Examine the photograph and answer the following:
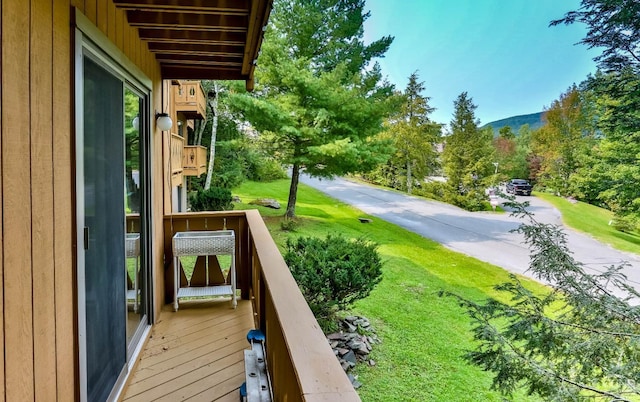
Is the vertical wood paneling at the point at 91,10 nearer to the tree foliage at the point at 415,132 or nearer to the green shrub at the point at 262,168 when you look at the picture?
the green shrub at the point at 262,168

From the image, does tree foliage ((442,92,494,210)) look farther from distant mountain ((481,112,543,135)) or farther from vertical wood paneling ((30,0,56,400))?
vertical wood paneling ((30,0,56,400))

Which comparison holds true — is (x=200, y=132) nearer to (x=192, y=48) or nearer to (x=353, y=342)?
(x=353, y=342)

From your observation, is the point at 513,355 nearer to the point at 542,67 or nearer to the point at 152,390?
the point at 152,390

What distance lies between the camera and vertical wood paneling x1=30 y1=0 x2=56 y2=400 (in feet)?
4.30

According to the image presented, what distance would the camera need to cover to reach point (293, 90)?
40.1 feet

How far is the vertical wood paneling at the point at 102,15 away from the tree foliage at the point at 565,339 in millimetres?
4040

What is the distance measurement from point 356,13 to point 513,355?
11.9 meters

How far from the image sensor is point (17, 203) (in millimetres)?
1196

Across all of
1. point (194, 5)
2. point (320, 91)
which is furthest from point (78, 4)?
point (320, 91)

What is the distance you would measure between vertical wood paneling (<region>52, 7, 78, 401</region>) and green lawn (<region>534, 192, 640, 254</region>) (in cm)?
1406

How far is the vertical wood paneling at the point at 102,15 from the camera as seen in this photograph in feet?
6.57

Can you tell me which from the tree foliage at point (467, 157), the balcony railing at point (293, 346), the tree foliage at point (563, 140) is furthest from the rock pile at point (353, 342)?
the tree foliage at point (563, 140)

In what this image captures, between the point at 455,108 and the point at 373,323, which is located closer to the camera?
the point at 373,323

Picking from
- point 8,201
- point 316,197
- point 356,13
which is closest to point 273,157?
point 356,13
